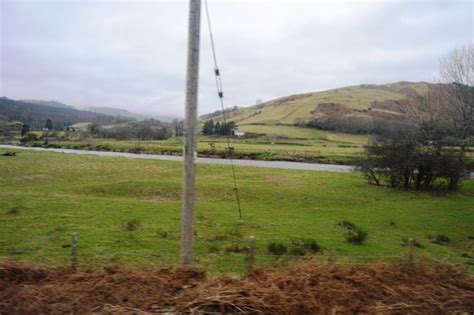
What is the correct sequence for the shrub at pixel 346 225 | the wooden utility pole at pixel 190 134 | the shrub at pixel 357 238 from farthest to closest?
the shrub at pixel 346 225
the shrub at pixel 357 238
the wooden utility pole at pixel 190 134

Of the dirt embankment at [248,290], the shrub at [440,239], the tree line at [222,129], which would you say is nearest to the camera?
the dirt embankment at [248,290]

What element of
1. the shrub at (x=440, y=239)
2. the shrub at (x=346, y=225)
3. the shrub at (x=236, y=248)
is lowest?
the shrub at (x=440, y=239)

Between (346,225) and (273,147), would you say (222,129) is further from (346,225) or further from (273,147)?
(273,147)

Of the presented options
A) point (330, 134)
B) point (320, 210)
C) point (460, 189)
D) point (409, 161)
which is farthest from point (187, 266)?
point (330, 134)

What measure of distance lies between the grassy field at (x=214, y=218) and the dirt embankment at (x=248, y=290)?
1.37m

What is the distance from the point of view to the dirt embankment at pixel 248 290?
513 cm

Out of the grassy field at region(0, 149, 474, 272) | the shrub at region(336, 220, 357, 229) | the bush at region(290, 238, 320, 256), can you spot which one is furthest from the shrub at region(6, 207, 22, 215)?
the shrub at region(336, 220, 357, 229)

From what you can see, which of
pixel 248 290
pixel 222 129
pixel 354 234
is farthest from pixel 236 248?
pixel 222 129

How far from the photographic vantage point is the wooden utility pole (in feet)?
21.7

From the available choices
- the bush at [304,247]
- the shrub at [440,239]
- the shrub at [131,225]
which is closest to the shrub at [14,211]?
the shrub at [131,225]

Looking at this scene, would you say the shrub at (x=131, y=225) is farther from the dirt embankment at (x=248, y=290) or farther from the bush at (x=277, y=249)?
the dirt embankment at (x=248, y=290)

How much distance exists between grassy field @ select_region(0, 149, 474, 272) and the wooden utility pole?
1.43 meters

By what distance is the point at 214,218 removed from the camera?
72.0 feet

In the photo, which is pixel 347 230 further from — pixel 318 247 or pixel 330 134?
pixel 330 134
